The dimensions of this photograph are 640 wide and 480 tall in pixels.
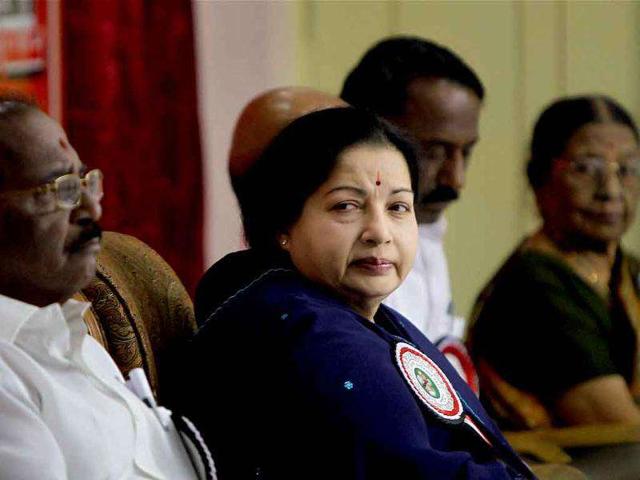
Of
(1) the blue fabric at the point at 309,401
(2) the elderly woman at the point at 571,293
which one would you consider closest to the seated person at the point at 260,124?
(1) the blue fabric at the point at 309,401

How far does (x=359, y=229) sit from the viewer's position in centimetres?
128

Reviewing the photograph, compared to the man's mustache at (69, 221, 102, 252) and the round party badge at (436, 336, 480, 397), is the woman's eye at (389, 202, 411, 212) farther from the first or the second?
the round party badge at (436, 336, 480, 397)

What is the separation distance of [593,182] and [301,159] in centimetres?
128

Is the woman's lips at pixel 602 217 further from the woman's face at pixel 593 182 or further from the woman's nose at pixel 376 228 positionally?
the woman's nose at pixel 376 228

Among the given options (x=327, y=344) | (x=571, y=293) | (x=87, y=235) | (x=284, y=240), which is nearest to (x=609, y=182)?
(x=571, y=293)

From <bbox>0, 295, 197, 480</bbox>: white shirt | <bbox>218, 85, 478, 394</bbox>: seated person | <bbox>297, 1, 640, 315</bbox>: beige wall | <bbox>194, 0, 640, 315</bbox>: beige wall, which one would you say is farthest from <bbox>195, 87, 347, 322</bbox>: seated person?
<bbox>297, 1, 640, 315</bbox>: beige wall

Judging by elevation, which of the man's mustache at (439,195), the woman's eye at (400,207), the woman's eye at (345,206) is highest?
the woman's eye at (345,206)

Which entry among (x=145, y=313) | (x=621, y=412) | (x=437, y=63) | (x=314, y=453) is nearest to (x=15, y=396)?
(x=314, y=453)

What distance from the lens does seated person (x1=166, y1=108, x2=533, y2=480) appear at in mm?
1142

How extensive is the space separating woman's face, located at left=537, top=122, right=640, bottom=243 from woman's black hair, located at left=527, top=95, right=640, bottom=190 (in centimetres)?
2

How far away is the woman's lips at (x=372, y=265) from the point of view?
129cm

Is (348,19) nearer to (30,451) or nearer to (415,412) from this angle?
(415,412)

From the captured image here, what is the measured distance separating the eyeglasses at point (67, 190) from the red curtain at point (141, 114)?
1785 mm

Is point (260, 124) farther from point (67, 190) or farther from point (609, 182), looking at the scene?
point (609, 182)
